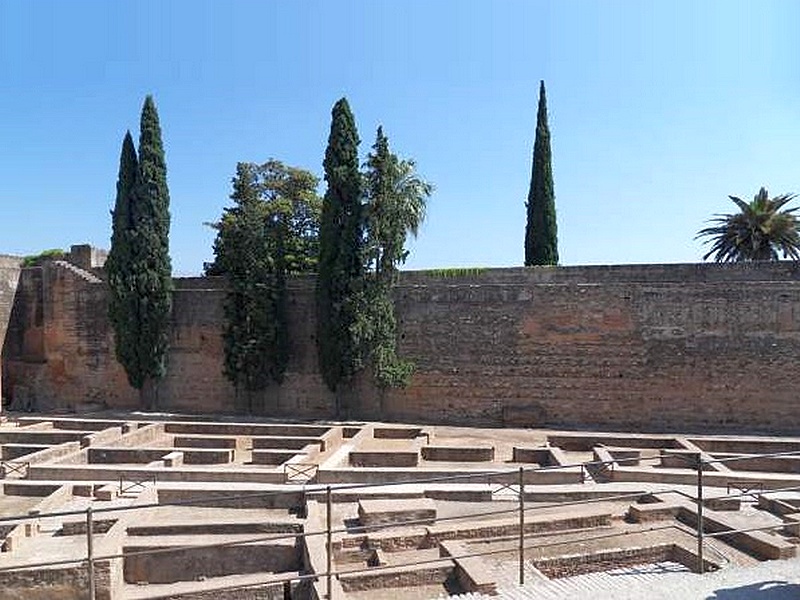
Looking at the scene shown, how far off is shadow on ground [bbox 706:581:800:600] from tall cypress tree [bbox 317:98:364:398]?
45.2ft

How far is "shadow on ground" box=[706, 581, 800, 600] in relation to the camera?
416 centimetres

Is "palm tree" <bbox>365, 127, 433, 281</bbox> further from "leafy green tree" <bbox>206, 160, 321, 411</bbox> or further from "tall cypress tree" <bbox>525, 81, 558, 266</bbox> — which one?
"tall cypress tree" <bbox>525, 81, 558, 266</bbox>

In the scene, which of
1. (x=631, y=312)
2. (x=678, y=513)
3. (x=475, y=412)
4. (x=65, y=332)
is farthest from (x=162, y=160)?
(x=678, y=513)

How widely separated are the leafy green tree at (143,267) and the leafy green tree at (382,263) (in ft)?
20.3

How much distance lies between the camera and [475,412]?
1814cm

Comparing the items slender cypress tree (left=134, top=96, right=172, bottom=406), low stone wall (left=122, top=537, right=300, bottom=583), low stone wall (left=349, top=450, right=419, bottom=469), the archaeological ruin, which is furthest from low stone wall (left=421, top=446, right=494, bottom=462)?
slender cypress tree (left=134, top=96, right=172, bottom=406)

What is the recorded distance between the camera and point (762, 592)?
425cm

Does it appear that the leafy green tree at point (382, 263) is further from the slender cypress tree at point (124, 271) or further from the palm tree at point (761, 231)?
the palm tree at point (761, 231)

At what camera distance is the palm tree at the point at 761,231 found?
86.5 feet

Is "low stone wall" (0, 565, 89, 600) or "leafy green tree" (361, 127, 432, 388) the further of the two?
"leafy green tree" (361, 127, 432, 388)

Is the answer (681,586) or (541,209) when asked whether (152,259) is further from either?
(681,586)

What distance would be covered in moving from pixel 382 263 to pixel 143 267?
688 cm

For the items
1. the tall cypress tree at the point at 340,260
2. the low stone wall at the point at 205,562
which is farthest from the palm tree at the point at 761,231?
the low stone wall at the point at 205,562

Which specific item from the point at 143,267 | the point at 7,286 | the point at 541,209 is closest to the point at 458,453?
the point at 143,267
